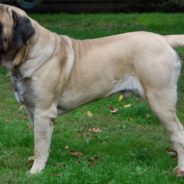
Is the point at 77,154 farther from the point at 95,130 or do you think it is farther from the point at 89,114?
the point at 89,114

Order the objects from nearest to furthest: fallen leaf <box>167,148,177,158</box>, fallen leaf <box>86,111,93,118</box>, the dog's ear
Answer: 1. the dog's ear
2. fallen leaf <box>167,148,177,158</box>
3. fallen leaf <box>86,111,93,118</box>

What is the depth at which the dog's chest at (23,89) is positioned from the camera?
5.99 meters

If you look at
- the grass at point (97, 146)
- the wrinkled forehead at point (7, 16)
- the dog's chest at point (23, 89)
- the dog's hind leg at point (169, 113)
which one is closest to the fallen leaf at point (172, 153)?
the grass at point (97, 146)

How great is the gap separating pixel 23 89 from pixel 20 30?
0.61 m

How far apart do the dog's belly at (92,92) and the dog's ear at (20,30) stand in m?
0.74

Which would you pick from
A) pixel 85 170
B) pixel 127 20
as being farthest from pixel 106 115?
pixel 127 20

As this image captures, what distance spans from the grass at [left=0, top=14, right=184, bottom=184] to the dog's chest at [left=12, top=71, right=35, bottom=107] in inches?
28.3

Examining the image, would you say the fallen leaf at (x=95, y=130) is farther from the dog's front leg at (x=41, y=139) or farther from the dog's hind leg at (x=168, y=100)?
the dog's hind leg at (x=168, y=100)

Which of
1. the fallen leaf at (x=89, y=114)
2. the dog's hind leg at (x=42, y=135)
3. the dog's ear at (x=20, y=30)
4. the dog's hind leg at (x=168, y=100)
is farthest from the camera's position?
the fallen leaf at (x=89, y=114)

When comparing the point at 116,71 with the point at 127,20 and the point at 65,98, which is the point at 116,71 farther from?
the point at 127,20

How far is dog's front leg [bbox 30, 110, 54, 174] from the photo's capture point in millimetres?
6051

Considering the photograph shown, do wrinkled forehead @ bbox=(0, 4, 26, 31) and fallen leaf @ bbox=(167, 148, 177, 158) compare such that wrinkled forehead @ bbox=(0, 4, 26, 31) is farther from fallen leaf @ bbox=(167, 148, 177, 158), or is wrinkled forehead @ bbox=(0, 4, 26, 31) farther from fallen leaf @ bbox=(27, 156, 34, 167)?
fallen leaf @ bbox=(167, 148, 177, 158)

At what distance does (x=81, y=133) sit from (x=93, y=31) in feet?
28.2

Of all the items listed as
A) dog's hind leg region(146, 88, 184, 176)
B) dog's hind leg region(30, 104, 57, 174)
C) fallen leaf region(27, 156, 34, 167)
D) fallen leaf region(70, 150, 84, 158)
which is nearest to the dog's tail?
dog's hind leg region(146, 88, 184, 176)
